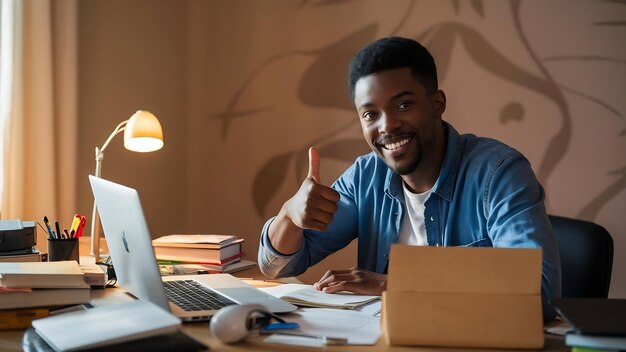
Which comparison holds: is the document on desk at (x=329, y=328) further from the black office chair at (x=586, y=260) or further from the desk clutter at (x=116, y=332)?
the black office chair at (x=586, y=260)

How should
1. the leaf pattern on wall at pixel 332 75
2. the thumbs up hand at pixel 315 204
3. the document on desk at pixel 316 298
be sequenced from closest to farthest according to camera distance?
the document on desk at pixel 316 298, the thumbs up hand at pixel 315 204, the leaf pattern on wall at pixel 332 75

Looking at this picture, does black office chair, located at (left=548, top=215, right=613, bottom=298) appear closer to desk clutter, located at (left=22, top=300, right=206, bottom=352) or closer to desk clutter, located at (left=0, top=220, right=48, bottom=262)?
desk clutter, located at (left=22, top=300, right=206, bottom=352)

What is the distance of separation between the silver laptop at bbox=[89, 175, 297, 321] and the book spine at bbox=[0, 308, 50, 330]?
0.19 metres

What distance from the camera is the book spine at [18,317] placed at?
125cm

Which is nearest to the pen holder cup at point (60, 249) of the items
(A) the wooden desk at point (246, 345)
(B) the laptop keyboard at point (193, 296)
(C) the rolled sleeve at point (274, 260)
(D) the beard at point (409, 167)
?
(B) the laptop keyboard at point (193, 296)

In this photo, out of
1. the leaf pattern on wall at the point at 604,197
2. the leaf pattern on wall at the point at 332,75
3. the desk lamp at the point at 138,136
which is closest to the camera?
the desk lamp at the point at 138,136

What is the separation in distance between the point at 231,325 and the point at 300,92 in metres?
2.10

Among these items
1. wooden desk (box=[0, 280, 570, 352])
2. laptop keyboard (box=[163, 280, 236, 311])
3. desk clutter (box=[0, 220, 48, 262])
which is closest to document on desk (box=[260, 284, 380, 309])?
laptop keyboard (box=[163, 280, 236, 311])

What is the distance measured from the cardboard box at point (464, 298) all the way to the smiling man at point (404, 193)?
37 cm

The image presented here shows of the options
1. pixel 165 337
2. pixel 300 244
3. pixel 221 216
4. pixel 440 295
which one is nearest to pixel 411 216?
pixel 300 244

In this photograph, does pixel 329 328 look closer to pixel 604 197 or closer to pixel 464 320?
pixel 464 320

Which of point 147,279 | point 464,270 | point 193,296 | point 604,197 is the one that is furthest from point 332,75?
point 464,270

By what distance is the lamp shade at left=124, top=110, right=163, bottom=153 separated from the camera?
2074mm

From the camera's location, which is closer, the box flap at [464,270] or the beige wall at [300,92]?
the box flap at [464,270]
